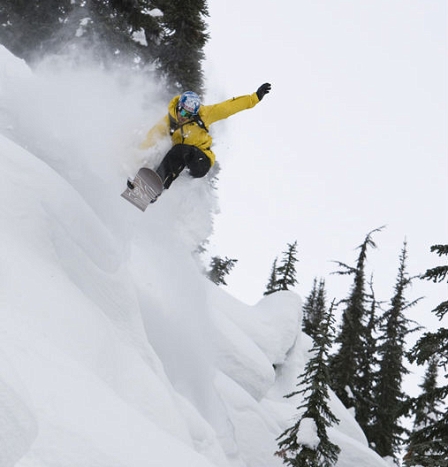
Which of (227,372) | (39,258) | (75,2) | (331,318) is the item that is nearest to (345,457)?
(227,372)

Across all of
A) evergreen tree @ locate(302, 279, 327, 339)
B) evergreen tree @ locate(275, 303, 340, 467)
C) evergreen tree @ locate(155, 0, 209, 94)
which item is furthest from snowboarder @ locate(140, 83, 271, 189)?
evergreen tree @ locate(302, 279, 327, 339)

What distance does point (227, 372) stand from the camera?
40.3 feet

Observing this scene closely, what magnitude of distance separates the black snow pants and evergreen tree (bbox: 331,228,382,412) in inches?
755

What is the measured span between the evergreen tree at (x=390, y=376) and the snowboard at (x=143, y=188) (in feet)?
78.6

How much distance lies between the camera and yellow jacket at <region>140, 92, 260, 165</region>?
34.3 feet

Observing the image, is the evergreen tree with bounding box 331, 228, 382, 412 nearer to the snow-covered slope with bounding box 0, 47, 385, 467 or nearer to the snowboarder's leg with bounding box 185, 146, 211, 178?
the snow-covered slope with bounding box 0, 47, 385, 467

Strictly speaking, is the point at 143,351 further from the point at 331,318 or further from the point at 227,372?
the point at 227,372

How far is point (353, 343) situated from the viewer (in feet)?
93.2

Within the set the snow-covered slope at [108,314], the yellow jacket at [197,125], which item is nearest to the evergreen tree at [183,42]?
the snow-covered slope at [108,314]

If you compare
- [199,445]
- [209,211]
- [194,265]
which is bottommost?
[199,445]

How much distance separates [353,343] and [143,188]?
73.7 ft

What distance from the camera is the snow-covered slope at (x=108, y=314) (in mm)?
3922

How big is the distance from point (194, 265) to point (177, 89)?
8.65 m

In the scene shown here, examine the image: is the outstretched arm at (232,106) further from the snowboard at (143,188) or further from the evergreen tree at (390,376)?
the evergreen tree at (390,376)
